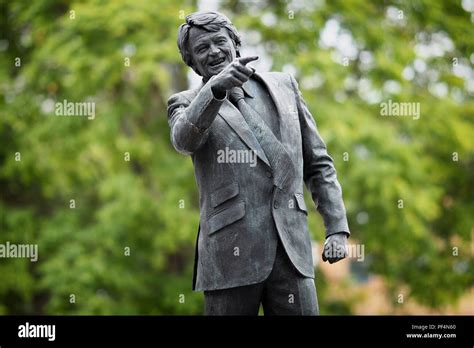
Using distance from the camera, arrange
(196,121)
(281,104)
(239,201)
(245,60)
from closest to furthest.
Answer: (245,60)
(196,121)
(239,201)
(281,104)

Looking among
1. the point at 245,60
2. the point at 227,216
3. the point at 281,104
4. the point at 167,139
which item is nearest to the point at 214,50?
the point at 245,60

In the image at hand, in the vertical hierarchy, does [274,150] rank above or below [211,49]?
below

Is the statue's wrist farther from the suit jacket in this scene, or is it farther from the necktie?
the necktie

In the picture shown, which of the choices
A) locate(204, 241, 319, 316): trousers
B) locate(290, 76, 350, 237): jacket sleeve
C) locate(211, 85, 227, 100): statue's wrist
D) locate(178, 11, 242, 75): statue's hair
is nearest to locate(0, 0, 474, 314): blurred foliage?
locate(290, 76, 350, 237): jacket sleeve

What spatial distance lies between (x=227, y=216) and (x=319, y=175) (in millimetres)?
681

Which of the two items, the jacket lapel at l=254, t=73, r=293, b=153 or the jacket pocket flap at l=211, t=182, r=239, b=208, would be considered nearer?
the jacket pocket flap at l=211, t=182, r=239, b=208

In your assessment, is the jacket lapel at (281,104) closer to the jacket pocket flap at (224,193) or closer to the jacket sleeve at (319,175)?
the jacket sleeve at (319,175)

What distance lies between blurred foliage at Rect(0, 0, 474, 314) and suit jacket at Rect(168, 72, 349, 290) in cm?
738

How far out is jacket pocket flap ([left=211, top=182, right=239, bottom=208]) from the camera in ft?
18.7

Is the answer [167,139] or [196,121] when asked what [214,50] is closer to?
[196,121]

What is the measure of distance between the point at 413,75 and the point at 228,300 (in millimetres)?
10616

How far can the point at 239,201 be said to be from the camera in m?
5.71

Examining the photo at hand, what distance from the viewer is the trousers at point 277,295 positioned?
225 inches

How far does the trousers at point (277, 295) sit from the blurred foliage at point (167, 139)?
7550 millimetres
